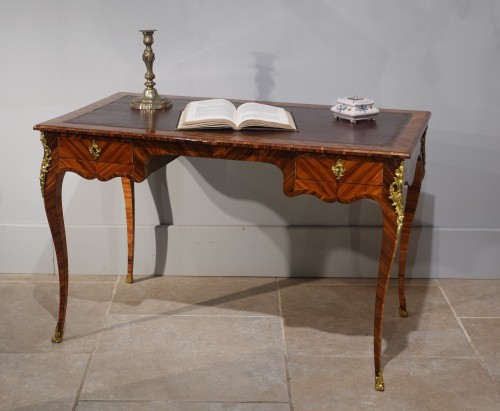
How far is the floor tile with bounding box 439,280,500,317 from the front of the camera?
10.7ft

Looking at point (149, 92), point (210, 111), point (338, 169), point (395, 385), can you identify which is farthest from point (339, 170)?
point (149, 92)

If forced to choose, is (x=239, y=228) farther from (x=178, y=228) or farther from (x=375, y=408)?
(x=375, y=408)

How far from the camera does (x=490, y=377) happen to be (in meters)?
2.74

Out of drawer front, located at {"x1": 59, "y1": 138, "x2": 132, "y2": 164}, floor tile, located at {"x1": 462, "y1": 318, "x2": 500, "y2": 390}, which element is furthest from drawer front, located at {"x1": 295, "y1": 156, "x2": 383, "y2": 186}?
floor tile, located at {"x1": 462, "y1": 318, "x2": 500, "y2": 390}

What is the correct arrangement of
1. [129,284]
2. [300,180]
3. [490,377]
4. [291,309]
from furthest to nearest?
[129,284] → [291,309] → [490,377] → [300,180]

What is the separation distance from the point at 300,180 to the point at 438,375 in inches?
33.1

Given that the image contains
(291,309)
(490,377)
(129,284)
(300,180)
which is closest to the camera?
(300,180)

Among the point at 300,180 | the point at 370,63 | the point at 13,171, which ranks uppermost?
the point at 370,63

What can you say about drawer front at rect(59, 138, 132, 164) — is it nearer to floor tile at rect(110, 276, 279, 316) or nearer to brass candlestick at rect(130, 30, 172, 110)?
brass candlestick at rect(130, 30, 172, 110)

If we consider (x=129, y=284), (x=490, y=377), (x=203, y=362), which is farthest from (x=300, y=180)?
(x=129, y=284)

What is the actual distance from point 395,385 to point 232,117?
40.9 inches

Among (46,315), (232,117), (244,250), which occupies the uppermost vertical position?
(232,117)

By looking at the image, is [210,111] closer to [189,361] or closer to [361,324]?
[189,361]

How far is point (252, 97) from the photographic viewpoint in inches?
133
